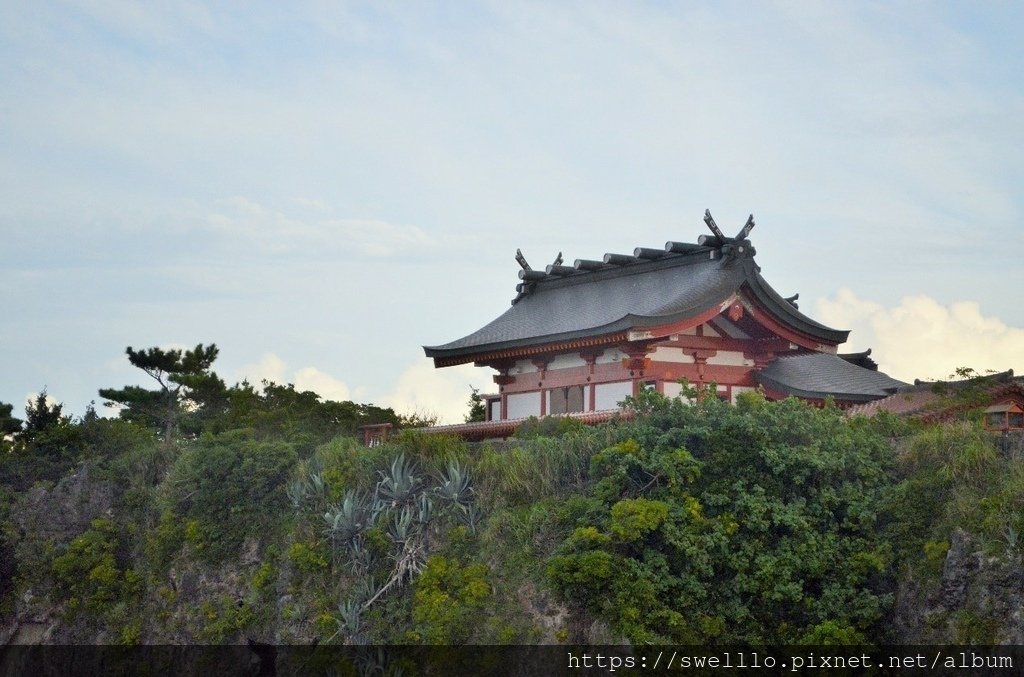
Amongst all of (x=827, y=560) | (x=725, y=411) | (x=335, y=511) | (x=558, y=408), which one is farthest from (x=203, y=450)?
(x=827, y=560)

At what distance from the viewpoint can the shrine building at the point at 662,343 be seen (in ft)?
90.8

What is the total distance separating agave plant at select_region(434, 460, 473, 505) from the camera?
23.1 metres

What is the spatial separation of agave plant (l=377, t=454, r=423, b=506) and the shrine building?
4323mm

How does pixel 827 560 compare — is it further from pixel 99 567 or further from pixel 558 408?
pixel 99 567

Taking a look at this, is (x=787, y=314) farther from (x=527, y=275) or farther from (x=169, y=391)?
(x=169, y=391)

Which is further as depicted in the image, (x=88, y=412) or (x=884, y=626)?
(x=88, y=412)

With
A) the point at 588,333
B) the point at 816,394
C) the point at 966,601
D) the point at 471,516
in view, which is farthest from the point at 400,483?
the point at 966,601

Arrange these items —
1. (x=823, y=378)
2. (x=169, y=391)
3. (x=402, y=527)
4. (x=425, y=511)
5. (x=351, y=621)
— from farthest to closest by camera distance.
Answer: (x=169, y=391), (x=823, y=378), (x=425, y=511), (x=402, y=527), (x=351, y=621)

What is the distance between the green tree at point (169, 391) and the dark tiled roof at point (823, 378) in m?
20.5

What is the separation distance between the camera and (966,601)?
60.4 feet

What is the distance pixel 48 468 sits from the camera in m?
31.7

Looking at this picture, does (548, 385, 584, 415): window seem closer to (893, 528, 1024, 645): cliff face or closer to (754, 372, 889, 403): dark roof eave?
(754, 372, 889, 403): dark roof eave

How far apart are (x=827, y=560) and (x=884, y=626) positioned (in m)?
1.36

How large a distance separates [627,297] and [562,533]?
33.1 ft
